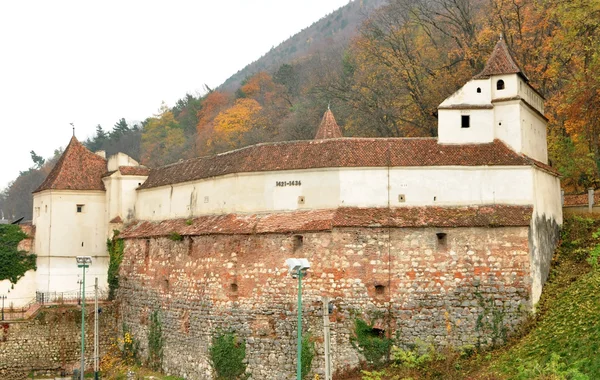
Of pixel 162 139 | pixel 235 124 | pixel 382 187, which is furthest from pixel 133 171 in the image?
pixel 162 139

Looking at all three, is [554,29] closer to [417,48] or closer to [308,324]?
[417,48]

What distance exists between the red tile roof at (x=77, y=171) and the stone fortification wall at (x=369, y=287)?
546 inches

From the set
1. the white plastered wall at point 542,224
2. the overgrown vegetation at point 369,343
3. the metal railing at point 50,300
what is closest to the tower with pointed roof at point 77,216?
the metal railing at point 50,300

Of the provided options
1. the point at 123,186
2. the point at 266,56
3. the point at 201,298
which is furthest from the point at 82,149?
the point at 266,56

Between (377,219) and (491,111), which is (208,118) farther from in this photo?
(377,219)

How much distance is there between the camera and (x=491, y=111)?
1151 inches

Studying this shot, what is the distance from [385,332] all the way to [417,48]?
32.6m

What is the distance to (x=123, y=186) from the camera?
39219 millimetres

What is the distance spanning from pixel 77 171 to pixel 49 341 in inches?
367

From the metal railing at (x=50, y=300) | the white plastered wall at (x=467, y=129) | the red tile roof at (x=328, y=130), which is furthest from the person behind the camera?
the red tile roof at (x=328, y=130)

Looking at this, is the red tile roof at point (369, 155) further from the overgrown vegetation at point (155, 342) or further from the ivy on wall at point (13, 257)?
the ivy on wall at point (13, 257)

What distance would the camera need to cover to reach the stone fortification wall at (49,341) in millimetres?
36719

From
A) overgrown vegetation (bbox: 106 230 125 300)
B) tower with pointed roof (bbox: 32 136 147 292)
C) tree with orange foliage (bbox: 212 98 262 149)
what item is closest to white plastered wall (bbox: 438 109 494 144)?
tower with pointed roof (bbox: 32 136 147 292)

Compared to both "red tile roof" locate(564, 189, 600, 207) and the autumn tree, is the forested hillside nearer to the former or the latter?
the autumn tree
